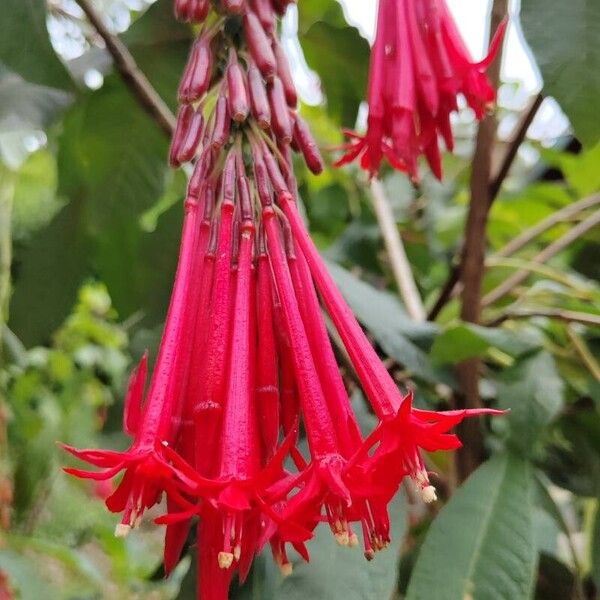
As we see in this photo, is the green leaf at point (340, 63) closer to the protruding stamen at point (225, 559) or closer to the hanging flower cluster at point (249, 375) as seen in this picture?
the hanging flower cluster at point (249, 375)

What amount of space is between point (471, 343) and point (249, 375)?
0.22 meters

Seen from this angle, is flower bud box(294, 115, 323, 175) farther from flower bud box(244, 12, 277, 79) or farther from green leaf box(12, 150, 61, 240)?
green leaf box(12, 150, 61, 240)

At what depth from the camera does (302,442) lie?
1.43ft

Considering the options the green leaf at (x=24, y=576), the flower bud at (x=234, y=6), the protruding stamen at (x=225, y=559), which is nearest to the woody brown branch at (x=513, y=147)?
the flower bud at (x=234, y=6)

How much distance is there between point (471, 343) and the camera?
46cm

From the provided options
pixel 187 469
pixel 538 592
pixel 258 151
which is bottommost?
pixel 538 592

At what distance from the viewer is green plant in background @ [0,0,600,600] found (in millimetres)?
377

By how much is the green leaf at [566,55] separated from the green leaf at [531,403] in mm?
174

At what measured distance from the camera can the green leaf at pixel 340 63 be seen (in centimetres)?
56

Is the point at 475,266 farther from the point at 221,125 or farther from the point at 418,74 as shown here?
the point at 221,125

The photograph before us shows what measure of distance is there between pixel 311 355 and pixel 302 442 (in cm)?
17

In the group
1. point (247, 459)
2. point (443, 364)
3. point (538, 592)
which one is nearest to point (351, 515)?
point (247, 459)

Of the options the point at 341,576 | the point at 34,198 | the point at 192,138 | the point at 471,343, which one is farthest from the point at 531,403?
the point at 34,198

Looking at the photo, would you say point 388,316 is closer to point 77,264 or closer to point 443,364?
point 443,364
